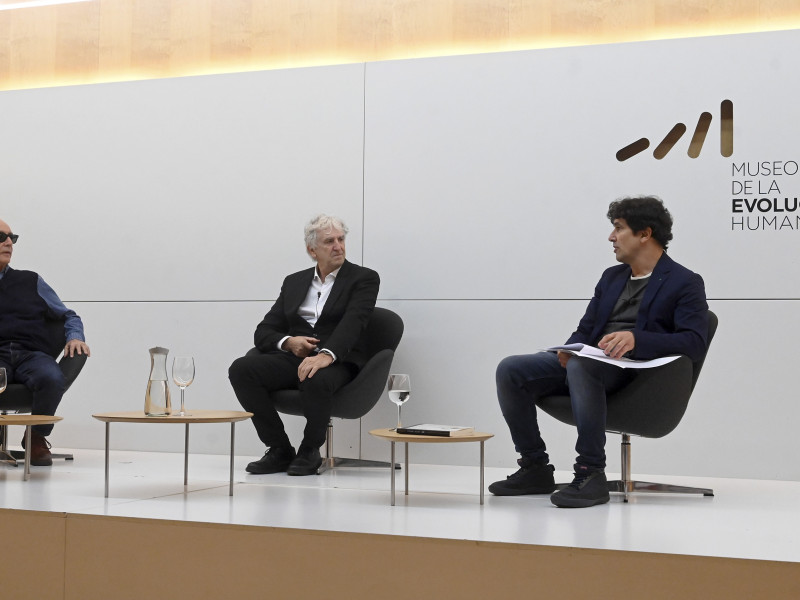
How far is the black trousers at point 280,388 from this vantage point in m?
4.16

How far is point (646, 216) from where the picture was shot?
12.0 ft

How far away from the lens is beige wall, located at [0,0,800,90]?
4.77 metres

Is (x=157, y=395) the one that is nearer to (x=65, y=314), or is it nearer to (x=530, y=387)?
(x=530, y=387)

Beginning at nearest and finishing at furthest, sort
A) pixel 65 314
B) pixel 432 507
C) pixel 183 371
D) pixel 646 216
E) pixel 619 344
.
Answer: pixel 432 507, pixel 619 344, pixel 183 371, pixel 646 216, pixel 65 314

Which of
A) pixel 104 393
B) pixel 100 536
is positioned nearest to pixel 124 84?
pixel 104 393

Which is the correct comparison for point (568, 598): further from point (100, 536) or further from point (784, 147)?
point (784, 147)

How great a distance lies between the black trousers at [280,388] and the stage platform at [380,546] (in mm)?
727

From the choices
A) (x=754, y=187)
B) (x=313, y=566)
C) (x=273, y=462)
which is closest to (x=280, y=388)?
(x=273, y=462)

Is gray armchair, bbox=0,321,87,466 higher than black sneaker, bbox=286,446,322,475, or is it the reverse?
gray armchair, bbox=0,321,87,466

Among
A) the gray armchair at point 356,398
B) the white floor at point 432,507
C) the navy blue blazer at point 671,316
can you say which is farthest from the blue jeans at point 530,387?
the gray armchair at point 356,398

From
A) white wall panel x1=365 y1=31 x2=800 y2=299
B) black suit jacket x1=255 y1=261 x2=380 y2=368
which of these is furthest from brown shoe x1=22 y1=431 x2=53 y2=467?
white wall panel x1=365 y1=31 x2=800 y2=299

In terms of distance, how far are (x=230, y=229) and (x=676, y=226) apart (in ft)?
7.90

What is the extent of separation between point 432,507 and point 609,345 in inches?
34.1

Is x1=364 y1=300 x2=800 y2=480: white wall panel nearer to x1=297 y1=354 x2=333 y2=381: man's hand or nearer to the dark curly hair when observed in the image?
x1=297 y1=354 x2=333 y2=381: man's hand
